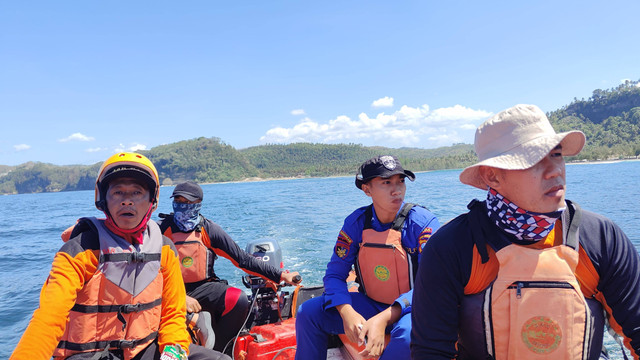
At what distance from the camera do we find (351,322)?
1.96m

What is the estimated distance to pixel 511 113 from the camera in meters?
1.21

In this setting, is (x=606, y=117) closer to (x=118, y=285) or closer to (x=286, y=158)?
(x=286, y=158)

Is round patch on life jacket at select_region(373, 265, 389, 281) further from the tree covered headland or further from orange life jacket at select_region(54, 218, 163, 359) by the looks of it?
the tree covered headland

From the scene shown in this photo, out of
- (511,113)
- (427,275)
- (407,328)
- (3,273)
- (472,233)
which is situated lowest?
(3,273)

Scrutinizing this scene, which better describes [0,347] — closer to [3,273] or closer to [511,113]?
[3,273]

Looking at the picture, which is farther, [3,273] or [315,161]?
[315,161]

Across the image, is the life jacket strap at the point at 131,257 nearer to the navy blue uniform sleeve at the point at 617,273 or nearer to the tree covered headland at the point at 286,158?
the navy blue uniform sleeve at the point at 617,273

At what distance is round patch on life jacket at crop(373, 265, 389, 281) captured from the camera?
2.22 meters

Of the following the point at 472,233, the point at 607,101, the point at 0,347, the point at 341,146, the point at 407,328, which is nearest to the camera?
the point at 472,233

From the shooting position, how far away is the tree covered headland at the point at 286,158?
270ft

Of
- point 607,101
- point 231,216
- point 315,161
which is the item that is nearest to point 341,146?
point 315,161

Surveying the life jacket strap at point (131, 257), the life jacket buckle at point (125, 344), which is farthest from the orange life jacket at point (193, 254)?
the life jacket buckle at point (125, 344)

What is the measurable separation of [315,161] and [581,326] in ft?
410

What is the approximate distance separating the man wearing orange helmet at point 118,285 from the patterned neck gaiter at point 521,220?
1.64 m
